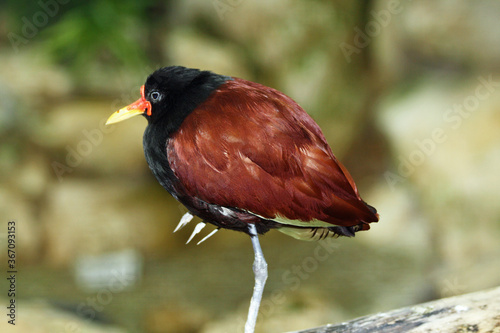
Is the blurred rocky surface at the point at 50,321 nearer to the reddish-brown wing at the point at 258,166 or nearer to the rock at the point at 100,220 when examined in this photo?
the rock at the point at 100,220

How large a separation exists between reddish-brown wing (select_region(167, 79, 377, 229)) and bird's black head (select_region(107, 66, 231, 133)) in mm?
28

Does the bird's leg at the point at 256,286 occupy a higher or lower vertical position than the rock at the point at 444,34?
lower

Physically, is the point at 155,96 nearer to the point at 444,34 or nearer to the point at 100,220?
the point at 100,220

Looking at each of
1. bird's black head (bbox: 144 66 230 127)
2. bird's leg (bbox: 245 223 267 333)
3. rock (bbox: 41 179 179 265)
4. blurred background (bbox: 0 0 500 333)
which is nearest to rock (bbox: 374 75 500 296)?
blurred background (bbox: 0 0 500 333)

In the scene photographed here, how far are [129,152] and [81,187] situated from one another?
26 cm

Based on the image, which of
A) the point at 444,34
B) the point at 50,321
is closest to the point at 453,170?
the point at 444,34

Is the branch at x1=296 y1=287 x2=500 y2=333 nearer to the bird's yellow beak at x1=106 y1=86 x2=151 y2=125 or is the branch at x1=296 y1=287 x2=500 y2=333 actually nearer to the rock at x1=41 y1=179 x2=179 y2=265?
the bird's yellow beak at x1=106 y1=86 x2=151 y2=125

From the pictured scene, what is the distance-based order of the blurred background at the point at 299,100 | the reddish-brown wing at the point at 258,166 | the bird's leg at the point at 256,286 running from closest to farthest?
the reddish-brown wing at the point at 258,166
the bird's leg at the point at 256,286
the blurred background at the point at 299,100

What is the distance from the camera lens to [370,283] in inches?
88.8

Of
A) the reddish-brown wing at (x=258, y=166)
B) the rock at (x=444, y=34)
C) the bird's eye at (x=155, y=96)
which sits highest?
the rock at (x=444, y=34)

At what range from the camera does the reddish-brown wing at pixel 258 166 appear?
914 mm

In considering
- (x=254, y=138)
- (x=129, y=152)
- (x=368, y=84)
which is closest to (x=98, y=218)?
(x=129, y=152)

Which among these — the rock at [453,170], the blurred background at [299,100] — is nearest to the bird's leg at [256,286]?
the blurred background at [299,100]

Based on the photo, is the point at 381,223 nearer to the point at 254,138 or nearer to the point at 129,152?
the point at 129,152
